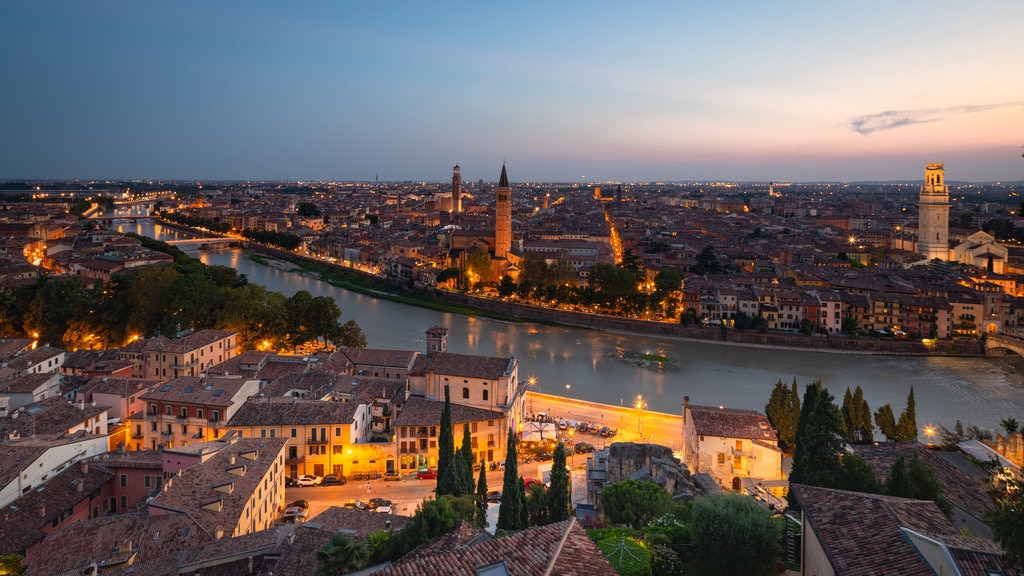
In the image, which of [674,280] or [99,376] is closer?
[99,376]

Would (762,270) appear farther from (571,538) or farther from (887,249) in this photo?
(571,538)

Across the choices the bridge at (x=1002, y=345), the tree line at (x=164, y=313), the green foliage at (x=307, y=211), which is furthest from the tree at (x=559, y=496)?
the green foliage at (x=307, y=211)

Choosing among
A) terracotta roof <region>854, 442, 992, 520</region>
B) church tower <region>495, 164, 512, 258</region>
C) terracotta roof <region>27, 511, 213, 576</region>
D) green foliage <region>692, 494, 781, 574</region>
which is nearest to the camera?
green foliage <region>692, 494, 781, 574</region>

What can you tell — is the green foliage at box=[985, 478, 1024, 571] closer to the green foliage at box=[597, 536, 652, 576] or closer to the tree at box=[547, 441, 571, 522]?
the green foliage at box=[597, 536, 652, 576]

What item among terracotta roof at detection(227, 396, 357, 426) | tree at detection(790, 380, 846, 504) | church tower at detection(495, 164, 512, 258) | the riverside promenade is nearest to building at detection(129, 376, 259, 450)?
terracotta roof at detection(227, 396, 357, 426)

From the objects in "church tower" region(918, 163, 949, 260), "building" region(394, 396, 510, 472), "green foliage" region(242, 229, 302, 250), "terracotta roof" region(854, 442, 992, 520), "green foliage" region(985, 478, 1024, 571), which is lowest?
"building" region(394, 396, 510, 472)

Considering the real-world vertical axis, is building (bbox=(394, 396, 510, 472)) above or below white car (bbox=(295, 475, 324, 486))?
above

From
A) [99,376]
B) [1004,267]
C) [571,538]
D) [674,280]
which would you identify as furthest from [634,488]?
[1004,267]
